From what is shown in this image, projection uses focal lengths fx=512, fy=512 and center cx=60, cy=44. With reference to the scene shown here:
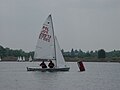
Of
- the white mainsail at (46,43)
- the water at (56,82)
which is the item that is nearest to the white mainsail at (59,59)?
the white mainsail at (46,43)

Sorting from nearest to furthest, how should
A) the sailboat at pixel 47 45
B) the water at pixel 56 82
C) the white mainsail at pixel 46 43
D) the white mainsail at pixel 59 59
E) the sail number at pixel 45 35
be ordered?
the water at pixel 56 82 < the white mainsail at pixel 59 59 < the sailboat at pixel 47 45 < the white mainsail at pixel 46 43 < the sail number at pixel 45 35

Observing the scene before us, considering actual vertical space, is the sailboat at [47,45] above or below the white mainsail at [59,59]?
above

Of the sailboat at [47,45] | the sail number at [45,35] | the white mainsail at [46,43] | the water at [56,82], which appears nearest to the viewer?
the water at [56,82]

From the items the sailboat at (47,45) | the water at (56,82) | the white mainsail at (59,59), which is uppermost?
the sailboat at (47,45)

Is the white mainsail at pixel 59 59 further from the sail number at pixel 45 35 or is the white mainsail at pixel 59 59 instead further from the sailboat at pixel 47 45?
the sail number at pixel 45 35

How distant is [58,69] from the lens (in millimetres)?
80750

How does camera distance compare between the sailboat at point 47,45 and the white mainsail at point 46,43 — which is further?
the white mainsail at point 46,43

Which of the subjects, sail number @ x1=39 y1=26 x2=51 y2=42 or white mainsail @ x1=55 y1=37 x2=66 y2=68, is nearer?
white mainsail @ x1=55 y1=37 x2=66 y2=68

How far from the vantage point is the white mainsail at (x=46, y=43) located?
85.4 meters

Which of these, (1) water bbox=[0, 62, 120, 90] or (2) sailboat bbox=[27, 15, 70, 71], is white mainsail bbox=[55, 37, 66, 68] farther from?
(1) water bbox=[0, 62, 120, 90]

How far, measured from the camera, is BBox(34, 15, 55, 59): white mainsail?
85.4 metres

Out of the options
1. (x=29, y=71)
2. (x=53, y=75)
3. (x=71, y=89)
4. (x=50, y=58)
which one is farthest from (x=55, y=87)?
(x=29, y=71)

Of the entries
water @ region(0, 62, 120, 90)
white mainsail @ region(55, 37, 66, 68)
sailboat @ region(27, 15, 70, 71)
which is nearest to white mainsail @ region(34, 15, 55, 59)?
sailboat @ region(27, 15, 70, 71)

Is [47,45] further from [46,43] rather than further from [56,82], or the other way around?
[56,82]
